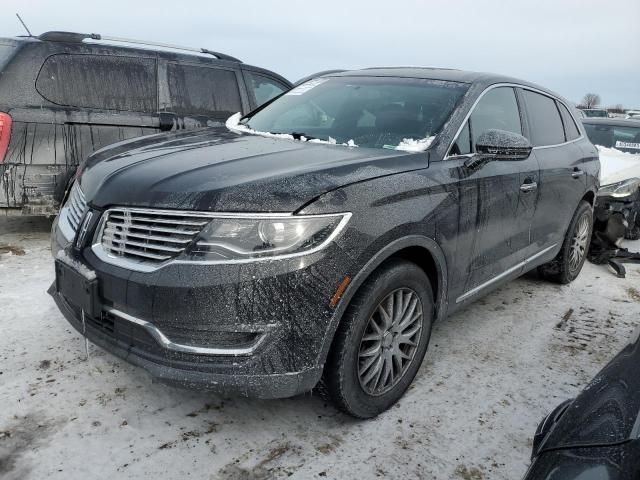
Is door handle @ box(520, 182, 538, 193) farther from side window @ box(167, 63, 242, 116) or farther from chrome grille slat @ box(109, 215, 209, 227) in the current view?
side window @ box(167, 63, 242, 116)

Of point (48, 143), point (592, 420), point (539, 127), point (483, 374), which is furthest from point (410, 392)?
point (48, 143)

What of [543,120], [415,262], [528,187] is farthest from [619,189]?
[415,262]

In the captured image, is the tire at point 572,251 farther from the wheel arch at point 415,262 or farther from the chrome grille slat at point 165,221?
the chrome grille slat at point 165,221

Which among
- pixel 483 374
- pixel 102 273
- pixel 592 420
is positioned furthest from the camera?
pixel 483 374

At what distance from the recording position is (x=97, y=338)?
239 cm

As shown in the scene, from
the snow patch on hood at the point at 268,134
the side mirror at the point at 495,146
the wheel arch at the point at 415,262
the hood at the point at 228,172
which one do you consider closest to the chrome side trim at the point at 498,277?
the wheel arch at the point at 415,262

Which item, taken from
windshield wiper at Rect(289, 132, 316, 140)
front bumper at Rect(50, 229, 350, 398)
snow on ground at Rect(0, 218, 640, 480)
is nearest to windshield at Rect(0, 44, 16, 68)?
snow on ground at Rect(0, 218, 640, 480)

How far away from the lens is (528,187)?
355 centimetres

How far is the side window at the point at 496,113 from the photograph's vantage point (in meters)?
3.20

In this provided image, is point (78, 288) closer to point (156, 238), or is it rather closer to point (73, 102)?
point (156, 238)

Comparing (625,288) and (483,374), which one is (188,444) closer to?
(483,374)

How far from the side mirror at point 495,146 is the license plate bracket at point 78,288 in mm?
1996

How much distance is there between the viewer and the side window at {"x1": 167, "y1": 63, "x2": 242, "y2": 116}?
5.38 meters

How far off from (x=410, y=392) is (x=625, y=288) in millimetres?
3060
